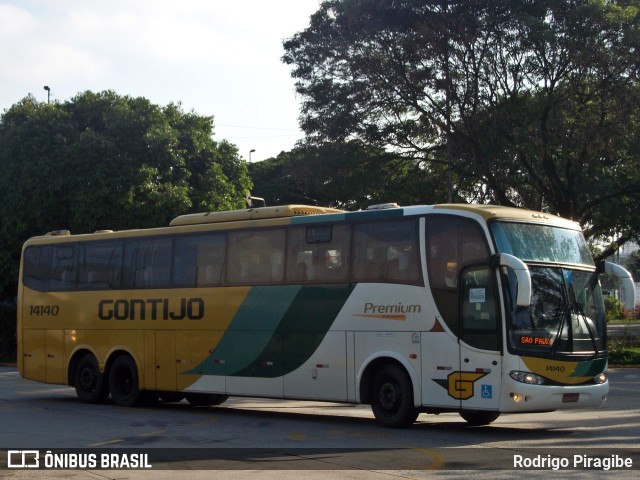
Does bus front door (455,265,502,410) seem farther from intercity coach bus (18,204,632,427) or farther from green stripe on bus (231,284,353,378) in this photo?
green stripe on bus (231,284,353,378)

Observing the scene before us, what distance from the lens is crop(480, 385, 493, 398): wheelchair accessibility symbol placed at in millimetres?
13727

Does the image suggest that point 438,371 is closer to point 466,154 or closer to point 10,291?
point 466,154

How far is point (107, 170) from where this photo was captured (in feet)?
120

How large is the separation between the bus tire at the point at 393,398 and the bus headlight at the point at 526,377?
186 cm

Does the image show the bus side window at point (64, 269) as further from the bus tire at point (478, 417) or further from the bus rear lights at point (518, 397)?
the bus rear lights at point (518, 397)

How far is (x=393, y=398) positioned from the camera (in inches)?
590

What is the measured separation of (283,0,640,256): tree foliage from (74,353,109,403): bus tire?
1345cm

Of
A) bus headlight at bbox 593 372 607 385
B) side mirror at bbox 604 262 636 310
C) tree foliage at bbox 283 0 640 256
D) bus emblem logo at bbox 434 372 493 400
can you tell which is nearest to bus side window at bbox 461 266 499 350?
bus emblem logo at bbox 434 372 493 400

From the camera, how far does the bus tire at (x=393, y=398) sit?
1474cm

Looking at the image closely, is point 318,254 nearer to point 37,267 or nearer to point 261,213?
point 261,213

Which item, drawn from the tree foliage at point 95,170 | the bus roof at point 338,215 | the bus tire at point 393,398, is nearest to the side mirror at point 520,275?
the bus roof at point 338,215

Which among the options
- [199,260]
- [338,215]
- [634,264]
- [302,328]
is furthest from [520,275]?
[634,264]

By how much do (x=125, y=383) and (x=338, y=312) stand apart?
627 cm

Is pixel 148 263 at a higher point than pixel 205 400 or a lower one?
higher
